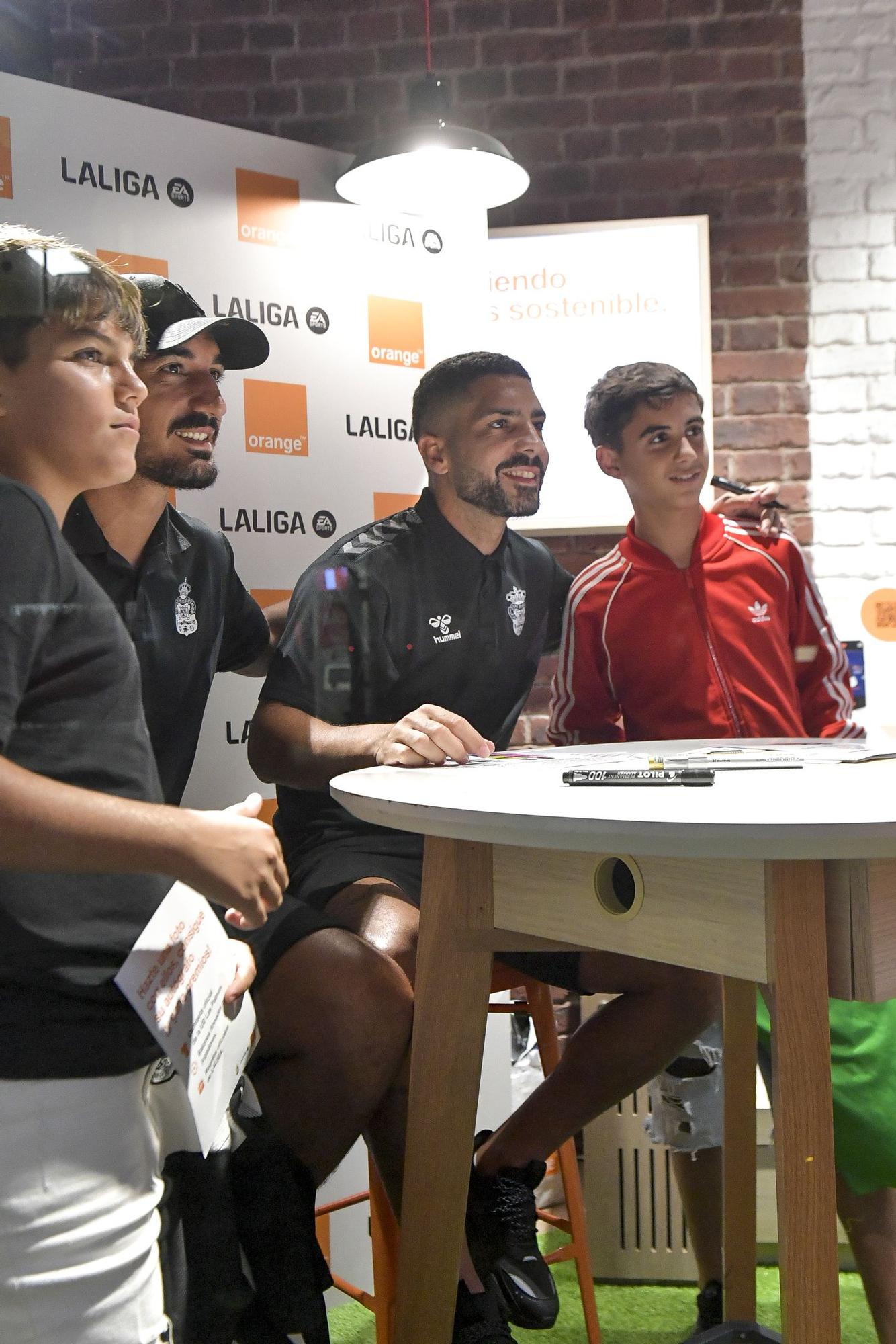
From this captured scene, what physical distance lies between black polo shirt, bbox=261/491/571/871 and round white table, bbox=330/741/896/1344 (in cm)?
18

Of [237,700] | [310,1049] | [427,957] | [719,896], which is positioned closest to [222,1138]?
[310,1049]

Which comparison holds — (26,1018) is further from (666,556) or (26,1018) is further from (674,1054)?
(666,556)

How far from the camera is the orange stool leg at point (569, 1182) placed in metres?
1.80

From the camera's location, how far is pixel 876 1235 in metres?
1.53

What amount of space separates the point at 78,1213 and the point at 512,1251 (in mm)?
729

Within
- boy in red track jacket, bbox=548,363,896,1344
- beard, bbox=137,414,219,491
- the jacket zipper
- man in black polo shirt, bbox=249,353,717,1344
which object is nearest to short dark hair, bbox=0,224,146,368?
beard, bbox=137,414,219,491

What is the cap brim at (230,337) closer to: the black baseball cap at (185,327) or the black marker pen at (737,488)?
the black baseball cap at (185,327)

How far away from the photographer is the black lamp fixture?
4.96 feet

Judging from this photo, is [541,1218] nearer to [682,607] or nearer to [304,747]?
[304,747]

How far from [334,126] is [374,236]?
0.15 meters

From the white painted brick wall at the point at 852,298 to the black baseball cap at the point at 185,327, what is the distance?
0.89m

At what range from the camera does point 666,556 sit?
179cm

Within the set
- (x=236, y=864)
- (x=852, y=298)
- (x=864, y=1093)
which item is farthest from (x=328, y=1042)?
(x=852, y=298)

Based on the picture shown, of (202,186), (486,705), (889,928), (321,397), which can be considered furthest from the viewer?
(486,705)
